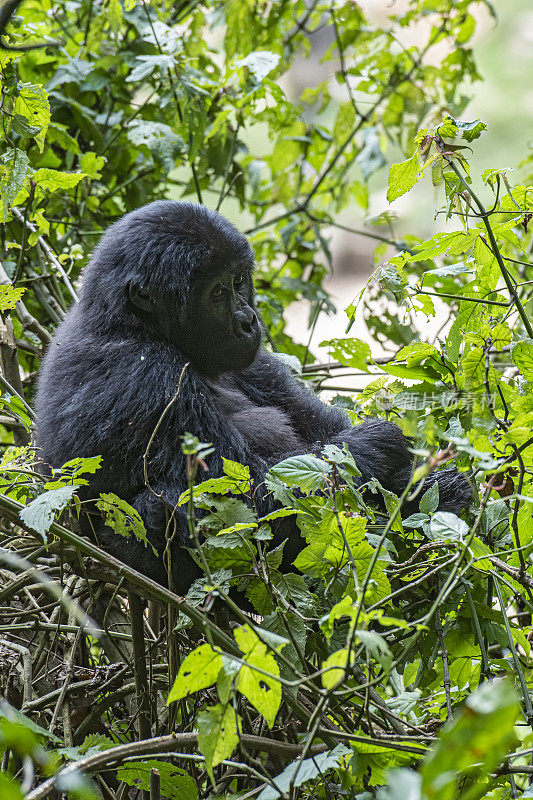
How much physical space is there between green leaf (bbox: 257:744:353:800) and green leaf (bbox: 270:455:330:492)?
1.49 feet

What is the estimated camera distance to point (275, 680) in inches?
48.6

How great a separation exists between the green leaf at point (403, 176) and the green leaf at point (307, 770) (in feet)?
3.58

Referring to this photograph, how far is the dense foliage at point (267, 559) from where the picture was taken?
127 cm

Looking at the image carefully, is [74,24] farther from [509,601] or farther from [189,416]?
[509,601]

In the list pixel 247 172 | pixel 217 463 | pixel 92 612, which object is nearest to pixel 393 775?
pixel 217 463

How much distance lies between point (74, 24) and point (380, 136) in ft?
5.43

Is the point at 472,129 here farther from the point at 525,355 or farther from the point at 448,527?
the point at 448,527

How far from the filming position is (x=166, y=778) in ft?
5.03

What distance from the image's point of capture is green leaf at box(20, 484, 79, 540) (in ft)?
5.09

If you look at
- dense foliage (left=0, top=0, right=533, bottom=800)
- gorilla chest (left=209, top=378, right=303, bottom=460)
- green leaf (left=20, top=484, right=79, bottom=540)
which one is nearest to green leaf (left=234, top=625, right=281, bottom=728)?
dense foliage (left=0, top=0, right=533, bottom=800)

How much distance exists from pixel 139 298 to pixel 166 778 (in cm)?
137

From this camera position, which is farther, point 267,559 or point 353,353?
point 353,353

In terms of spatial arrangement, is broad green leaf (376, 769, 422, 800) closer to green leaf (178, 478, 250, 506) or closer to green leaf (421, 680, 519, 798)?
green leaf (421, 680, 519, 798)

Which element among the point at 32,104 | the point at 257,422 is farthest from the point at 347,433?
the point at 32,104
